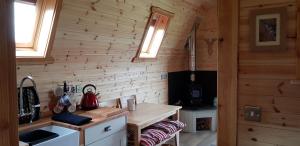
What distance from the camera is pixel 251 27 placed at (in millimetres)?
1634

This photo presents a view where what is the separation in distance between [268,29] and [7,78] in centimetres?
149

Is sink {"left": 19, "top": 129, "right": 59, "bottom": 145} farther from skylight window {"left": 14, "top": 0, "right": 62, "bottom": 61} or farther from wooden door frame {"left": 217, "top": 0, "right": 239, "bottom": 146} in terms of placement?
wooden door frame {"left": 217, "top": 0, "right": 239, "bottom": 146}

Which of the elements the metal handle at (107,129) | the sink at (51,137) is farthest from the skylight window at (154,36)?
the sink at (51,137)

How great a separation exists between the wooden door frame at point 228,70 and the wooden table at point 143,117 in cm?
130

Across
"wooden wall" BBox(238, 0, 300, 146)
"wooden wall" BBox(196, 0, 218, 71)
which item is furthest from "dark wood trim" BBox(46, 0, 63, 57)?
"wooden wall" BBox(196, 0, 218, 71)

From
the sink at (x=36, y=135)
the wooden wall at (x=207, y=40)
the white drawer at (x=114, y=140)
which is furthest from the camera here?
the wooden wall at (x=207, y=40)

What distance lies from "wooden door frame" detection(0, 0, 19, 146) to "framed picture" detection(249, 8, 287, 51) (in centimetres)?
142

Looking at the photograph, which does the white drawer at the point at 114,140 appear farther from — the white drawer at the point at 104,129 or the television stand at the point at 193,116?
the television stand at the point at 193,116

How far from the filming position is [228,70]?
1744 mm

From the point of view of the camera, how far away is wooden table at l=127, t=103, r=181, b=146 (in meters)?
2.92

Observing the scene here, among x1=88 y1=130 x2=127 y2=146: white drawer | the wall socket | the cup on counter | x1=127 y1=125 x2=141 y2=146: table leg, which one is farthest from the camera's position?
the cup on counter

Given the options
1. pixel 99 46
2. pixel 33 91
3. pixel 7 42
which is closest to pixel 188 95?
pixel 99 46

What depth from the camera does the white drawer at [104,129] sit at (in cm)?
234

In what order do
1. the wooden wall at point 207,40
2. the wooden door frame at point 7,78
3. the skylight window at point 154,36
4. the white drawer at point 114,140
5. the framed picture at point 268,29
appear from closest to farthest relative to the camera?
the wooden door frame at point 7,78 → the framed picture at point 268,29 → the white drawer at point 114,140 → the skylight window at point 154,36 → the wooden wall at point 207,40
